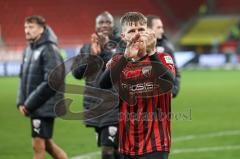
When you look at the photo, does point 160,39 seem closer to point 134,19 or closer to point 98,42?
point 98,42

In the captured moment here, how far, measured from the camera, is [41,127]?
7.99 meters

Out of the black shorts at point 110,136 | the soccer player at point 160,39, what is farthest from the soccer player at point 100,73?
the soccer player at point 160,39

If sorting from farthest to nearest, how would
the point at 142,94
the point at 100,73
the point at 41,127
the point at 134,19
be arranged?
the point at 41,127, the point at 100,73, the point at 142,94, the point at 134,19

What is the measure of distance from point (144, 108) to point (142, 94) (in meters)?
0.14

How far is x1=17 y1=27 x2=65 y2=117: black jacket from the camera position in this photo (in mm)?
7810

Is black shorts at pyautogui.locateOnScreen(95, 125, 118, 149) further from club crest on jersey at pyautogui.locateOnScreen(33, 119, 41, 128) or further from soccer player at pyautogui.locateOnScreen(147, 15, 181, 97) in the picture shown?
soccer player at pyautogui.locateOnScreen(147, 15, 181, 97)

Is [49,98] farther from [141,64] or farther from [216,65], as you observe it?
[216,65]

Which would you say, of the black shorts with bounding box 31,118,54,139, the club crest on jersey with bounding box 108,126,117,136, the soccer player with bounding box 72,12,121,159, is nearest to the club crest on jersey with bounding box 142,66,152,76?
the soccer player with bounding box 72,12,121,159

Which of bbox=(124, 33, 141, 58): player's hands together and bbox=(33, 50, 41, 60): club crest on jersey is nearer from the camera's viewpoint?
bbox=(124, 33, 141, 58): player's hands together

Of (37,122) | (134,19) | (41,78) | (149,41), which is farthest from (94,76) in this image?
(149,41)

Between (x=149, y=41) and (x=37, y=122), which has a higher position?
(x=149, y=41)

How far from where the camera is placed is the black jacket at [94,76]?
764cm

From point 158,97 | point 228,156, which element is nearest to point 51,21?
point 228,156

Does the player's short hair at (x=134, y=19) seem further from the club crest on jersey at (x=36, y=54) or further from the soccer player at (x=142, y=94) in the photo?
the club crest on jersey at (x=36, y=54)
